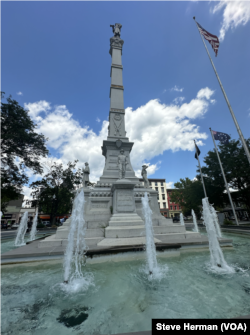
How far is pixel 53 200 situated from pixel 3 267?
2432 centimetres

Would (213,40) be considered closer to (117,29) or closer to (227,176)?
(117,29)

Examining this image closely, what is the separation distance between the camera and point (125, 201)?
30.1 feet

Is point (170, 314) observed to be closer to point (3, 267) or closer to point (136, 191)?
point (3, 267)

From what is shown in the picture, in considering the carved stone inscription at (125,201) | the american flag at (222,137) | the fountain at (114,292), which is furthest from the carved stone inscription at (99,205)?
the american flag at (222,137)

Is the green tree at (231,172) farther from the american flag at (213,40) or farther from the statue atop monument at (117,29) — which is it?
the statue atop monument at (117,29)

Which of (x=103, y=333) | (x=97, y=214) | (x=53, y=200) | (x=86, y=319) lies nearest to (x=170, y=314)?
(x=103, y=333)

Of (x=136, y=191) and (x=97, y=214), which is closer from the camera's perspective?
(x=97, y=214)

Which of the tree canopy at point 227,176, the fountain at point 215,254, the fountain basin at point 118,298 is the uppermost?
the tree canopy at point 227,176

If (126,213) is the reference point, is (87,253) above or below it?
below

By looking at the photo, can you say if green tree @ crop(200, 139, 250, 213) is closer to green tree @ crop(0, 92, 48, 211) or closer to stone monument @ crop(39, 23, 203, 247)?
stone monument @ crop(39, 23, 203, 247)

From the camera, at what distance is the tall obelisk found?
41.3 ft

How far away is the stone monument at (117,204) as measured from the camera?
24.0 feet

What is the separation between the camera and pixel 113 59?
17500 millimetres

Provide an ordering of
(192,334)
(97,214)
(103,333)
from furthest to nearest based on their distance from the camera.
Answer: (97,214), (103,333), (192,334)
